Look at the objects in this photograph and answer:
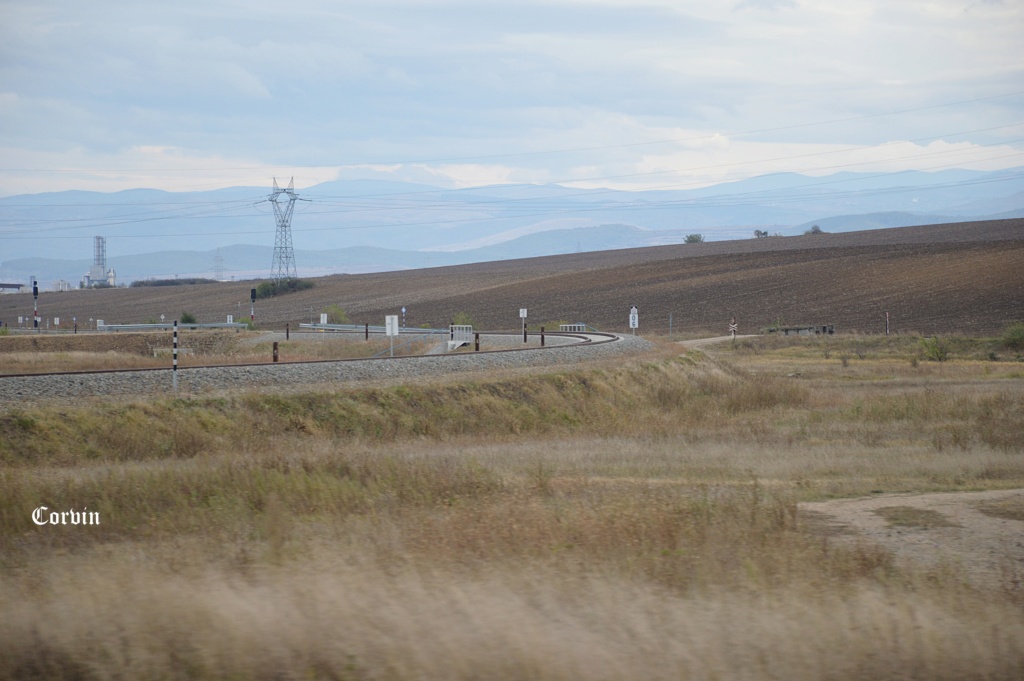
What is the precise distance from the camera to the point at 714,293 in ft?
291

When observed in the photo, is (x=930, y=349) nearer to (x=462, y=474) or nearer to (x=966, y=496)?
(x=966, y=496)

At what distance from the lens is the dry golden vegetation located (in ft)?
18.3

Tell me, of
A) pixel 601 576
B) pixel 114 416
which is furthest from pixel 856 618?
pixel 114 416

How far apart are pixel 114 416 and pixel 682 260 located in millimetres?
102655

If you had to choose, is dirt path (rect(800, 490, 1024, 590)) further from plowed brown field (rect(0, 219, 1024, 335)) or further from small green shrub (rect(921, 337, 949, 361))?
plowed brown field (rect(0, 219, 1024, 335))

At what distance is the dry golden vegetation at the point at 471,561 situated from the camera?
18.3ft

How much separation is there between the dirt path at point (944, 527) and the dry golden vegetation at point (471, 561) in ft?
0.91

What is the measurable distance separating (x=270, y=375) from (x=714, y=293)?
69816mm

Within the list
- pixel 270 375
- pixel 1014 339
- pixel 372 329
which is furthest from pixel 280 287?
pixel 270 375

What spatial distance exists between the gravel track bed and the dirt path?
15245 millimetres

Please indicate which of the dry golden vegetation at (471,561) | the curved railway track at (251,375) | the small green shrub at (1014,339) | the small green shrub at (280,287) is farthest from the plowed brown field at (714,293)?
the dry golden vegetation at (471,561)

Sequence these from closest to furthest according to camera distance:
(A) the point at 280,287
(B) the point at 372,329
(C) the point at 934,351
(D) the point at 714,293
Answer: (C) the point at 934,351 → (B) the point at 372,329 → (D) the point at 714,293 → (A) the point at 280,287

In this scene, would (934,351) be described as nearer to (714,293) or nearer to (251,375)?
(251,375)

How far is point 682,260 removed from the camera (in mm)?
116312
